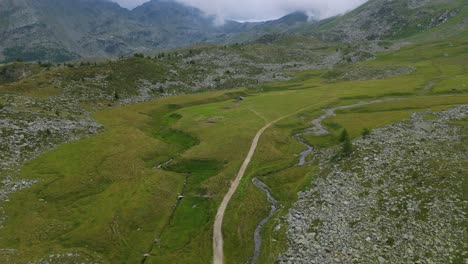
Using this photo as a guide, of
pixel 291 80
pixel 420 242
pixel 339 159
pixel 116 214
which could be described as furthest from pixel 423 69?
pixel 116 214

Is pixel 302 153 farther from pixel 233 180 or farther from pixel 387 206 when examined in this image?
pixel 387 206

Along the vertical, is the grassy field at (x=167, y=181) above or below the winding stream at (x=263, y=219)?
above

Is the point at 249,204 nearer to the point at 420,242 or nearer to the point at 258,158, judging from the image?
the point at 258,158

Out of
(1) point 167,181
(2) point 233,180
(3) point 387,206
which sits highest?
(1) point 167,181

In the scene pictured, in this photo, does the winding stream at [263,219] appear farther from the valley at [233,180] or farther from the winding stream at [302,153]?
the valley at [233,180]

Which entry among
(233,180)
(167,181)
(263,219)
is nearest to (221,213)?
(263,219)

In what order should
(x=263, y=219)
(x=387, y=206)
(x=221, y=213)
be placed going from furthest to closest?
(x=221, y=213)
(x=263, y=219)
(x=387, y=206)

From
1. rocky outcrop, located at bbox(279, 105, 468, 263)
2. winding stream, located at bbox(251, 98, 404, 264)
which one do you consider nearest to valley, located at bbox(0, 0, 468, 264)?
Result: rocky outcrop, located at bbox(279, 105, 468, 263)

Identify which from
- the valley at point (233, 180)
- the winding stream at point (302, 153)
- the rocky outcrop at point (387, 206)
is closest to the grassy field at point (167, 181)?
the valley at point (233, 180)
